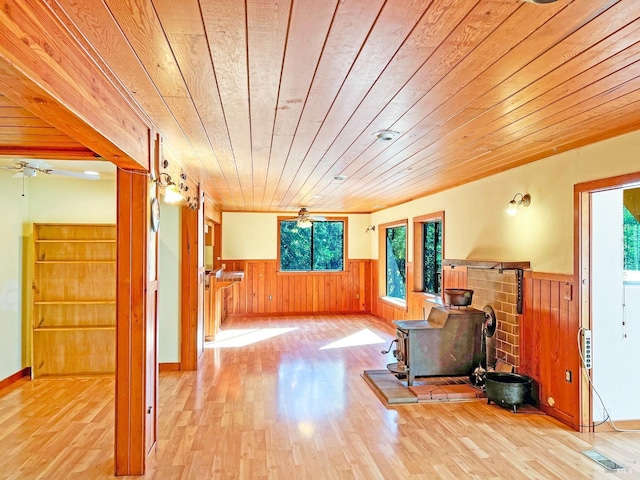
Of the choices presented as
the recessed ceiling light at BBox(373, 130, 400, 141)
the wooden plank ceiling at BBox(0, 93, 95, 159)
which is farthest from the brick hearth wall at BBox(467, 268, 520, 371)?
the wooden plank ceiling at BBox(0, 93, 95, 159)

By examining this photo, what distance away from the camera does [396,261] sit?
27.2 ft

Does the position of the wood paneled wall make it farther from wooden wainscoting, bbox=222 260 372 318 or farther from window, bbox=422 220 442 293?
wooden wainscoting, bbox=222 260 372 318

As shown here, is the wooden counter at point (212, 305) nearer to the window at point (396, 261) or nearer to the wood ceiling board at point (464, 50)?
the window at point (396, 261)

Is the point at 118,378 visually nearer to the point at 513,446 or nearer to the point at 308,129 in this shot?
the point at 308,129

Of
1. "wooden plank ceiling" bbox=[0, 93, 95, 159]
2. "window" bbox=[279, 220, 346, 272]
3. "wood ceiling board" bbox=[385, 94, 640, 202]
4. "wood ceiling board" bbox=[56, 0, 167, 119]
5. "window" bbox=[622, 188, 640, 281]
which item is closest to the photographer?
"wood ceiling board" bbox=[56, 0, 167, 119]

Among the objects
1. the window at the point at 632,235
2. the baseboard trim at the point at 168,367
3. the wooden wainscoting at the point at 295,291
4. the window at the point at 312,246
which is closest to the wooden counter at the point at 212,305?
the baseboard trim at the point at 168,367

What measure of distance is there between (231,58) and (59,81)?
652 mm

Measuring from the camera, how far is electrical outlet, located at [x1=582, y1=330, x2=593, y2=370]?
3.28m

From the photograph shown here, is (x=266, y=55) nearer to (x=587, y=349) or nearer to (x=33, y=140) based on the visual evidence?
(x=33, y=140)

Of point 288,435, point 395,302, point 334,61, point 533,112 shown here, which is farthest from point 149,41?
point 395,302

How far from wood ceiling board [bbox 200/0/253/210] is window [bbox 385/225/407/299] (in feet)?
17.8

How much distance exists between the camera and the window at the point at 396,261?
26.0ft

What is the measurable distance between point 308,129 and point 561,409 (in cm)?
311

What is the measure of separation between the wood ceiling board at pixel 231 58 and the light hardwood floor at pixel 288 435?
2247mm
